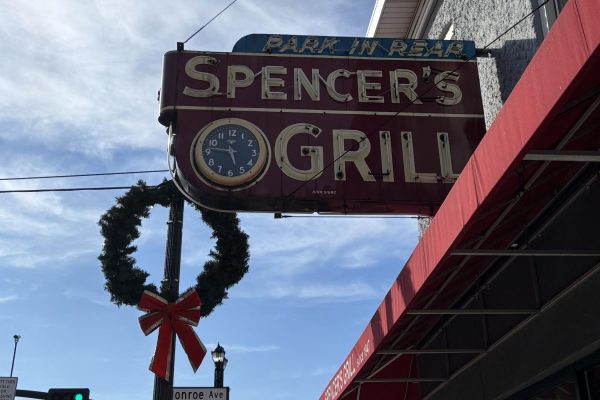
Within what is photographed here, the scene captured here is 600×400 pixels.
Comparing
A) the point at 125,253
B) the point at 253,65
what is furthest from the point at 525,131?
the point at 125,253

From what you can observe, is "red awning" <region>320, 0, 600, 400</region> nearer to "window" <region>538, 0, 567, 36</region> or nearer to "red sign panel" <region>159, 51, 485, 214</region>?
"red sign panel" <region>159, 51, 485, 214</region>

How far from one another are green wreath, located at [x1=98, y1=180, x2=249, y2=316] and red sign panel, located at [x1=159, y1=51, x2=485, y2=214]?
3.35 feet

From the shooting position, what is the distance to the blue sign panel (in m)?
10.4

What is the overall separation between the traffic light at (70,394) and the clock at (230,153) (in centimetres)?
739

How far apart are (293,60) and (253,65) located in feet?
1.79

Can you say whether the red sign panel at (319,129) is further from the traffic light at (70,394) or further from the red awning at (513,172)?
the traffic light at (70,394)

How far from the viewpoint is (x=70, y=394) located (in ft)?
48.3

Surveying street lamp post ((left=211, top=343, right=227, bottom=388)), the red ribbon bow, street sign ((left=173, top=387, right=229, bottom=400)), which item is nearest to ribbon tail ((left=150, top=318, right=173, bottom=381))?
the red ribbon bow

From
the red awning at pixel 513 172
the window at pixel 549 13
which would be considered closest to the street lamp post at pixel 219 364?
the red awning at pixel 513 172

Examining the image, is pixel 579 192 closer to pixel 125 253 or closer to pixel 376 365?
pixel 376 365

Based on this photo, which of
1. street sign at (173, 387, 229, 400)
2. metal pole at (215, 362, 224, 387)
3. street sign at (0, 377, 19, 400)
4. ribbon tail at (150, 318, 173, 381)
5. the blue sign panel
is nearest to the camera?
ribbon tail at (150, 318, 173, 381)

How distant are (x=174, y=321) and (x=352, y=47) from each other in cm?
444

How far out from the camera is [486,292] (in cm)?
882

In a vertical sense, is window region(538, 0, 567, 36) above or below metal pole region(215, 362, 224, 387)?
above
